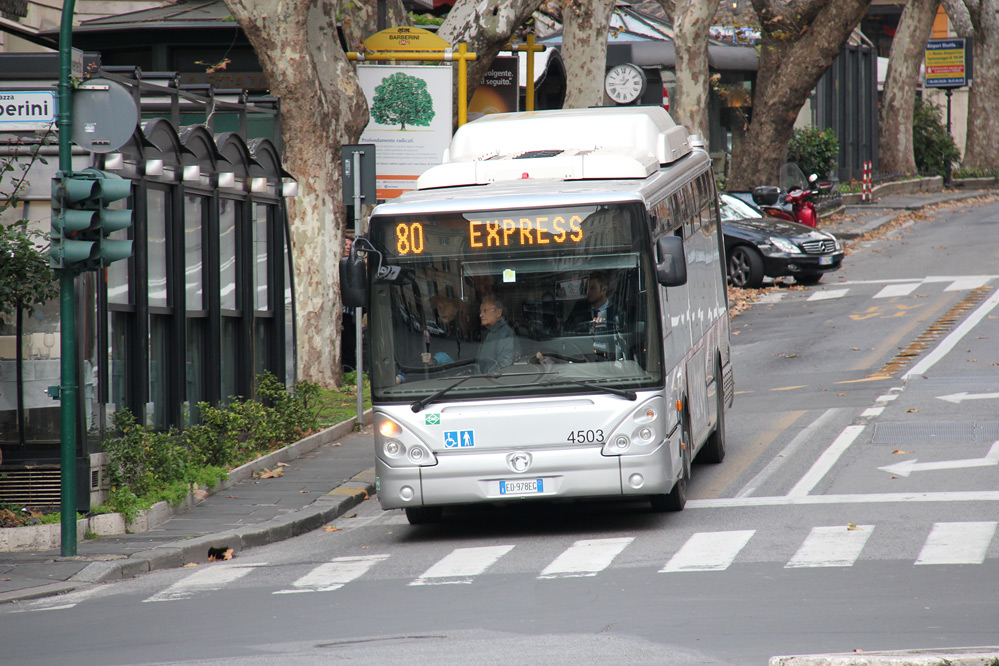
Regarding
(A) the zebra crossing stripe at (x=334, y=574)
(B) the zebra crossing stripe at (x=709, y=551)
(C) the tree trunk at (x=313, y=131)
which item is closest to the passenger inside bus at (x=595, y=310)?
(B) the zebra crossing stripe at (x=709, y=551)

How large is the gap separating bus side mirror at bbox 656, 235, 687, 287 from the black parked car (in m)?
16.9

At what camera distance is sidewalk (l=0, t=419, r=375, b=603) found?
10.1 meters

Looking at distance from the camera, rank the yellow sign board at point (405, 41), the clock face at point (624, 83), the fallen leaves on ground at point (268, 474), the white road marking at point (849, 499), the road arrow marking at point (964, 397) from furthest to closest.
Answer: the clock face at point (624, 83), the yellow sign board at point (405, 41), the road arrow marking at point (964, 397), the fallen leaves on ground at point (268, 474), the white road marking at point (849, 499)

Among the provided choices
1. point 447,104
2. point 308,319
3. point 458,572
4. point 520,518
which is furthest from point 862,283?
point 458,572

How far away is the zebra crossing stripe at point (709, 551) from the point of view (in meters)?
9.23

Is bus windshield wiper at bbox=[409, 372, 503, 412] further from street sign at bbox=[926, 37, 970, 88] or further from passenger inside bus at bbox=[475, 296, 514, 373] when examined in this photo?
street sign at bbox=[926, 37, 970, 88]

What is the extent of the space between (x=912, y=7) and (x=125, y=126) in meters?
40.2

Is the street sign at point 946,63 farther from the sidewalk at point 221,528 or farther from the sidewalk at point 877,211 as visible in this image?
the sidewalk at point 221,528

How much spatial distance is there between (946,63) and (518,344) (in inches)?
1854

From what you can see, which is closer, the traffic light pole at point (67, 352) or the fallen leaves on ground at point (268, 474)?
the traffic light pole at point (67, 352)

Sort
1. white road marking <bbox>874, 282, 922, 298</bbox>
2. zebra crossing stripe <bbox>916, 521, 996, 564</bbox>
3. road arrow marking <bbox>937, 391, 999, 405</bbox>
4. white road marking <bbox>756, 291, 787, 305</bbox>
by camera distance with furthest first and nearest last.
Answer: white road marking <bbox>756, 291, 787, 305</bbox>
white road marking <bbox>874, 282, 922, 298</bbox>
road arrow marking <bbox>937, 391, 999, 405</bbox>
zebra crossing stripe <bbox>916, 521, 996, 564</bbox>

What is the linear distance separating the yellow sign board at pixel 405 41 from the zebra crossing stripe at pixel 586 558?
1018 centimetres

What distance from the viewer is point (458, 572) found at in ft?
31.5

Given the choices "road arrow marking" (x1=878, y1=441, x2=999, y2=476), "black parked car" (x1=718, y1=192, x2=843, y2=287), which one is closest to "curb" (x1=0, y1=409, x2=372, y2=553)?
"road arrow marking" (x1=878, y1=441, x2=999, y2=476)
